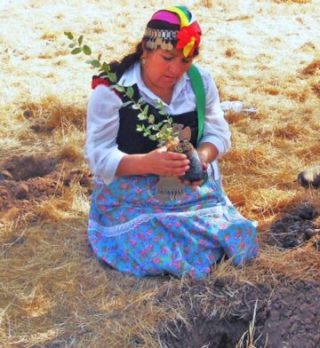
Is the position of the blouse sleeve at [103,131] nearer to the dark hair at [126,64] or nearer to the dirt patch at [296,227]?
the dark hair at [126,64]

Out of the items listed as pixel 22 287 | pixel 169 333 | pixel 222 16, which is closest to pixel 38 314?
pixel 22 287

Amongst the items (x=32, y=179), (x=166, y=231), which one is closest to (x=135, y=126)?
(x=166, y=231)

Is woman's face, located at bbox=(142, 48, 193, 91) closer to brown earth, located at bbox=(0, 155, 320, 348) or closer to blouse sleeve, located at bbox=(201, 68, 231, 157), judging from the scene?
blouse sleeve, located at bbox=(201, 68, 231, 157)

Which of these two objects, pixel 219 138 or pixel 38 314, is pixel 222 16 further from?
pixel 38 314

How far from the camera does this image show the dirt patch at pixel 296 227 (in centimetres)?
319

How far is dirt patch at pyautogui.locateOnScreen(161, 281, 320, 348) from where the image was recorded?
8.29 feet

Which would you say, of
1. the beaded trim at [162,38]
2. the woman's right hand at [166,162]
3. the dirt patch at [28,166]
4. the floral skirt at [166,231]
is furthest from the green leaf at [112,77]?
the dirt patch at [28,166]

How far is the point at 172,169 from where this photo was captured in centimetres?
268

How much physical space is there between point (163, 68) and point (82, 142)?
173cm

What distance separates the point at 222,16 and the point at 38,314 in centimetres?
559

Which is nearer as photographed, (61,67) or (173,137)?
(173,137)

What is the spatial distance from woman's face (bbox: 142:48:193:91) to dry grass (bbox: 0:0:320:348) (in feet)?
2.57

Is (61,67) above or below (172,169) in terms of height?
below

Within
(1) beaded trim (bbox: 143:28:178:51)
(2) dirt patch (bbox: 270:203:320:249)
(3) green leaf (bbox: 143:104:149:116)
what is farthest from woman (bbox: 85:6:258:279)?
(2) dirt patch (bbox: 270:203:320:249)
